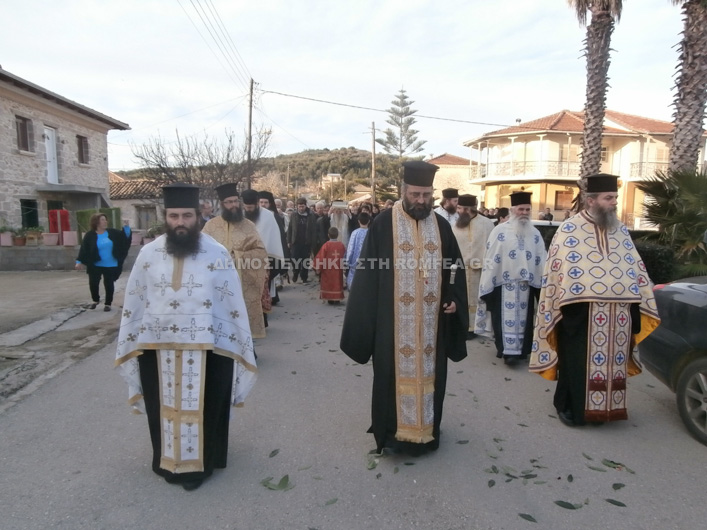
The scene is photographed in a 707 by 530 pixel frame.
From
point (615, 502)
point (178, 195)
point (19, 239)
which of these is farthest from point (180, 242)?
point (19, 239)

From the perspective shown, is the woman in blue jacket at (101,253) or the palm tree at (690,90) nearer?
the woman in blue jacket at (101,253)

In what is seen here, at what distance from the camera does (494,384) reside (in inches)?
214

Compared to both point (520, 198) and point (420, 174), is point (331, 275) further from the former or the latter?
point (420, 174)

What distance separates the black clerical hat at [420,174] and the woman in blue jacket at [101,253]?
715 centimetres

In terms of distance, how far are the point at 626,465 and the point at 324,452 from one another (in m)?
2.16

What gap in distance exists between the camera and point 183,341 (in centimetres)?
329

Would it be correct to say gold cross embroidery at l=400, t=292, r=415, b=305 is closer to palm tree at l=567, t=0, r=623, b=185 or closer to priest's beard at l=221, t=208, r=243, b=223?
priest's beard at l=221, t=208, r=243, b=223

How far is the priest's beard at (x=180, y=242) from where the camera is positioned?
337cm

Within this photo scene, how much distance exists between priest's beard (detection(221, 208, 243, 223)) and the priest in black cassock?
258 cm

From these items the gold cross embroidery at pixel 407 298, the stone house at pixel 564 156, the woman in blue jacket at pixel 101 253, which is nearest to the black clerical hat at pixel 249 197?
the woman in blue jacket at pixel 101 253

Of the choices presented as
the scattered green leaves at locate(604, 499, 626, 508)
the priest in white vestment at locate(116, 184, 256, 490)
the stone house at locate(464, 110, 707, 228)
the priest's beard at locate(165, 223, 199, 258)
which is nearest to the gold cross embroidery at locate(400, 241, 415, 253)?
the priest in white vestment at locate(116, 184, 256, 490)

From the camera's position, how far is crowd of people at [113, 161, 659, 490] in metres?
3.34

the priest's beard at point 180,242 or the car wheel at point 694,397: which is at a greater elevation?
the priest's beard at point 180,242

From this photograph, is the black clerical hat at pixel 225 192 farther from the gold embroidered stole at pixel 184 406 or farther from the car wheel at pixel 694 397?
the car wheel at pixel 694 397
